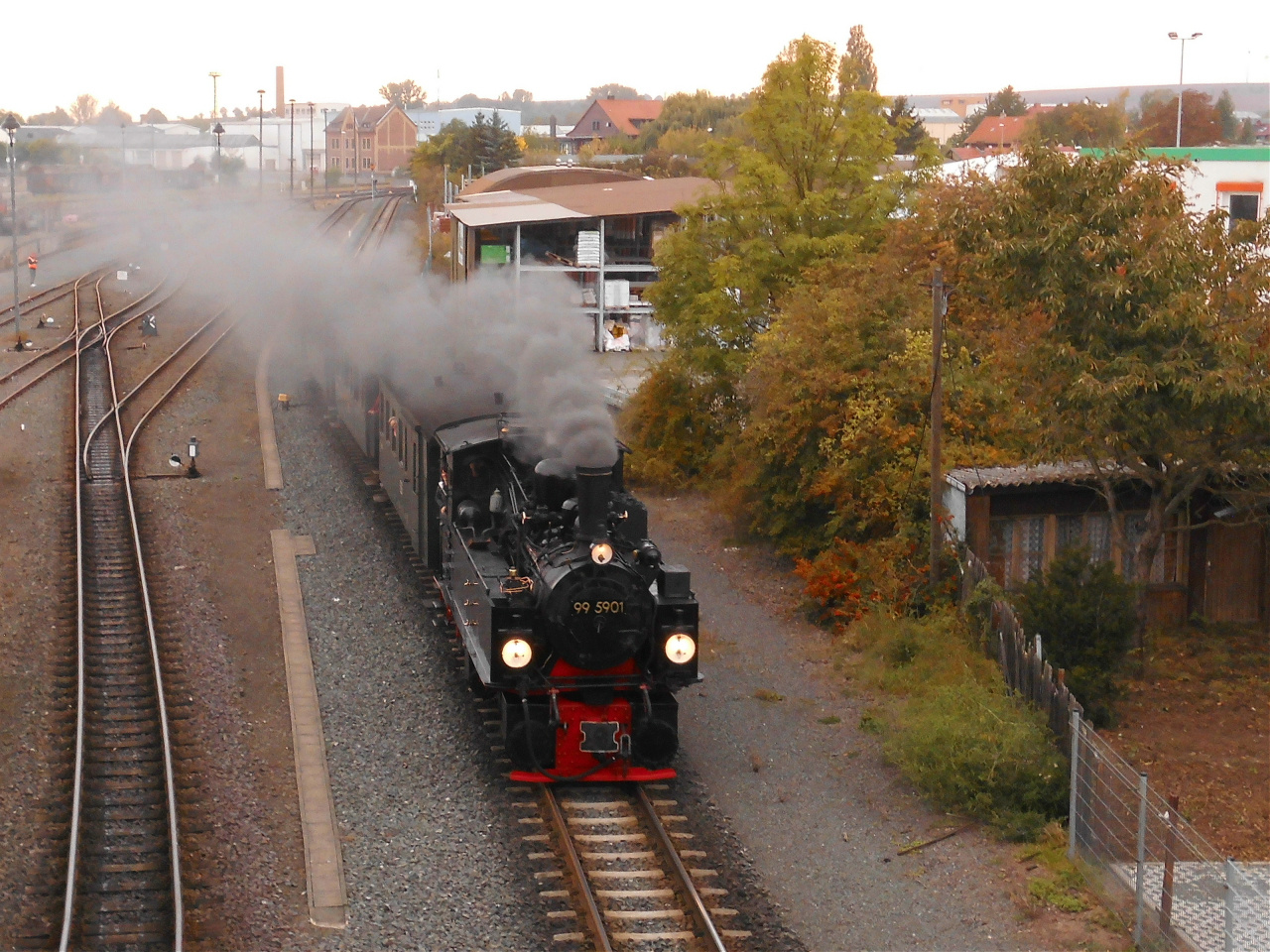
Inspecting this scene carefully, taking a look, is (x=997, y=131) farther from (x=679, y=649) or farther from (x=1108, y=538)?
(x=679, y=649)

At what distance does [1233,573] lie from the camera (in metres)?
17.7

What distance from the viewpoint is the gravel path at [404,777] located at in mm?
10070

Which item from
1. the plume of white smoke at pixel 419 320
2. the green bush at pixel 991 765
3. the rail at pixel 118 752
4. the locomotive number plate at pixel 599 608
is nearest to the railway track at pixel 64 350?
the plume of white smoke at pixel 419 320

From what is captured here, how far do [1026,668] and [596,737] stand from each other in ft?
15.1

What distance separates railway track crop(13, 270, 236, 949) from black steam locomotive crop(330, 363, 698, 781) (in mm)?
3216

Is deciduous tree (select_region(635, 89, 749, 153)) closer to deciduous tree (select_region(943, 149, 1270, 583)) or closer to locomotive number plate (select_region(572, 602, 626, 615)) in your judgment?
deciduous tree (select_region(943, 149, 1270, 583))

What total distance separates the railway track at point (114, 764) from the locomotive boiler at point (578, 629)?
3215 millimetres

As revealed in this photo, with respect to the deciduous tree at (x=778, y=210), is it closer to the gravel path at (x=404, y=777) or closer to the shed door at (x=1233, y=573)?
the gravel path at (x=404, y=777)

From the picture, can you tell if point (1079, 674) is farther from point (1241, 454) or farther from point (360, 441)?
point (360, 441)

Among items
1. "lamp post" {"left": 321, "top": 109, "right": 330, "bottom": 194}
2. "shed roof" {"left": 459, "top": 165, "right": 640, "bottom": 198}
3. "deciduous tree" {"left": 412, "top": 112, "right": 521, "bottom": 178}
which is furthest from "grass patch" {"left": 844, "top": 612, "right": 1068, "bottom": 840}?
"lamp post" {"left": 321, "top": 109, "right": 330, "bottom": 194}

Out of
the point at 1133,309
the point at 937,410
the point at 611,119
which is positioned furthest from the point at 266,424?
the point at 611,119

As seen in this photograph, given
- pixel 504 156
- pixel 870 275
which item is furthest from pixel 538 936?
pixel 504 156

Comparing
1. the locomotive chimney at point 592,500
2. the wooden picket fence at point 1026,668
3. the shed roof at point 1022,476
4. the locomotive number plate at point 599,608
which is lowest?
the wooden picket fence at point 1026,668

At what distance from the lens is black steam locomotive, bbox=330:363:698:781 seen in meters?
11.9
